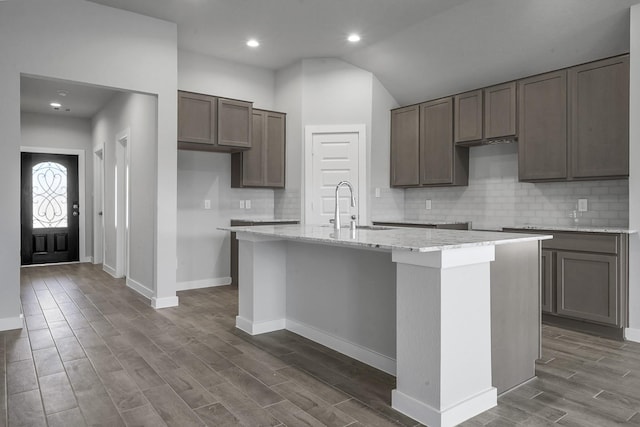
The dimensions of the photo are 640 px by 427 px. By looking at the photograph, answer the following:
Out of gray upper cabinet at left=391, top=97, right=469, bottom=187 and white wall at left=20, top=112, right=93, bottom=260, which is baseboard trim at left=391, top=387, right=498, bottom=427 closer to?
gray upper cabinet at left=391, top=97, right=469, bottom=187

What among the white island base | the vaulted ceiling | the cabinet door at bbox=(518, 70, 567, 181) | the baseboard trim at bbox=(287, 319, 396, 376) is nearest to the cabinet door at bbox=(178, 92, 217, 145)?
the vaulted ceiling

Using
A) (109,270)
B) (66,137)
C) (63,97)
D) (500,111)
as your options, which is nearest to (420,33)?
(500,111)

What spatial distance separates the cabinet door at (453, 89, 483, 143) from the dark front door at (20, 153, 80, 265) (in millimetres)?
6777

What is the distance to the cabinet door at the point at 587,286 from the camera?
367 cm

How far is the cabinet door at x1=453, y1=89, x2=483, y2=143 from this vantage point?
496 centimetres

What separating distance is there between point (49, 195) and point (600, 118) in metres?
8.32

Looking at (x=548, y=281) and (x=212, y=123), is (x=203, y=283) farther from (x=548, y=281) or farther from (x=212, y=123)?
(x=548, y=281)

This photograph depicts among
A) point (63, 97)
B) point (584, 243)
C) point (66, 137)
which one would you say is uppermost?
point (63, 97)

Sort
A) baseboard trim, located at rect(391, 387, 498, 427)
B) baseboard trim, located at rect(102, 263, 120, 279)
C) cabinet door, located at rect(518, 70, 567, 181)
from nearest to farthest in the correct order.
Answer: baseboard trim, located at rect(391, 387, 498, 427), cabinet door, located at rect(518, 70, 567, 181), baseboard trim, located at rect(102, 263, 120, 279)

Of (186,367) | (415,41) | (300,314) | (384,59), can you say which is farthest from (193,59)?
(186,367)

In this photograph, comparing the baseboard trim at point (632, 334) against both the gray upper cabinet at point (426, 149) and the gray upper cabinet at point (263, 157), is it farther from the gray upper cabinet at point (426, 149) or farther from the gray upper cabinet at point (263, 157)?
the gray upper cabinet at point (263, 157)

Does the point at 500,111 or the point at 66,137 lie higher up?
the point at 66,137

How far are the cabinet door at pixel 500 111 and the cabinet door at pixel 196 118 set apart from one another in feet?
10.2

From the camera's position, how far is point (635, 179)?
3646 millimetres
